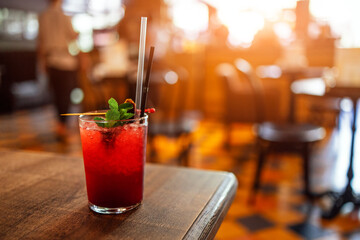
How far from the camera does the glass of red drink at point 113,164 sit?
0.56 m

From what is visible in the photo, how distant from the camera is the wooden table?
1.61ft

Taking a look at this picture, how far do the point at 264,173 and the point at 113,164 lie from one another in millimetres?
2636

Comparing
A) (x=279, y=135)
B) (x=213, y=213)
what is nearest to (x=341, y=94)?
(x=279, y=135)

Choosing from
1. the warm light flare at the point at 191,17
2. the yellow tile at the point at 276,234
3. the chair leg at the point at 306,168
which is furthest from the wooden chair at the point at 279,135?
the warm light flare at the point at 191,17

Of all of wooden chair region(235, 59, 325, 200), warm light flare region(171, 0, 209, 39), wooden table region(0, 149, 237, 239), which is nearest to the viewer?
wooden table region(0, 149, 237, 239)

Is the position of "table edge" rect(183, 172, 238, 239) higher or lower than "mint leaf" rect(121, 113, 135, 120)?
lower

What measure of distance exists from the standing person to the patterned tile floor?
65cm

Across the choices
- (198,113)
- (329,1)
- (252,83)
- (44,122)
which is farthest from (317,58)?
(44,122)

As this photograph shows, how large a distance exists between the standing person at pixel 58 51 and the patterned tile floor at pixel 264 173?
65 centimetres

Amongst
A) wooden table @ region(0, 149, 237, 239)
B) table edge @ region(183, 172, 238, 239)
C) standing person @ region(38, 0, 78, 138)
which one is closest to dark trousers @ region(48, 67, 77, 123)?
standing person @ region(38, 0, 78, 138)

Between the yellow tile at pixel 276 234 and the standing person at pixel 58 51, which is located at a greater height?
the standing person at pixel 58 51

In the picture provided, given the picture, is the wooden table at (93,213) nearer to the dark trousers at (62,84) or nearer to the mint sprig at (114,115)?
the mint sprig at (114,115)

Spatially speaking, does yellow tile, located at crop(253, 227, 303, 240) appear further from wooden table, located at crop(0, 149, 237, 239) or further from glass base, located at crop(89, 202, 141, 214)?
glass base, located at crop(89, 202, 141, 214)

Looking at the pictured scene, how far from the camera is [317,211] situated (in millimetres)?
2238
